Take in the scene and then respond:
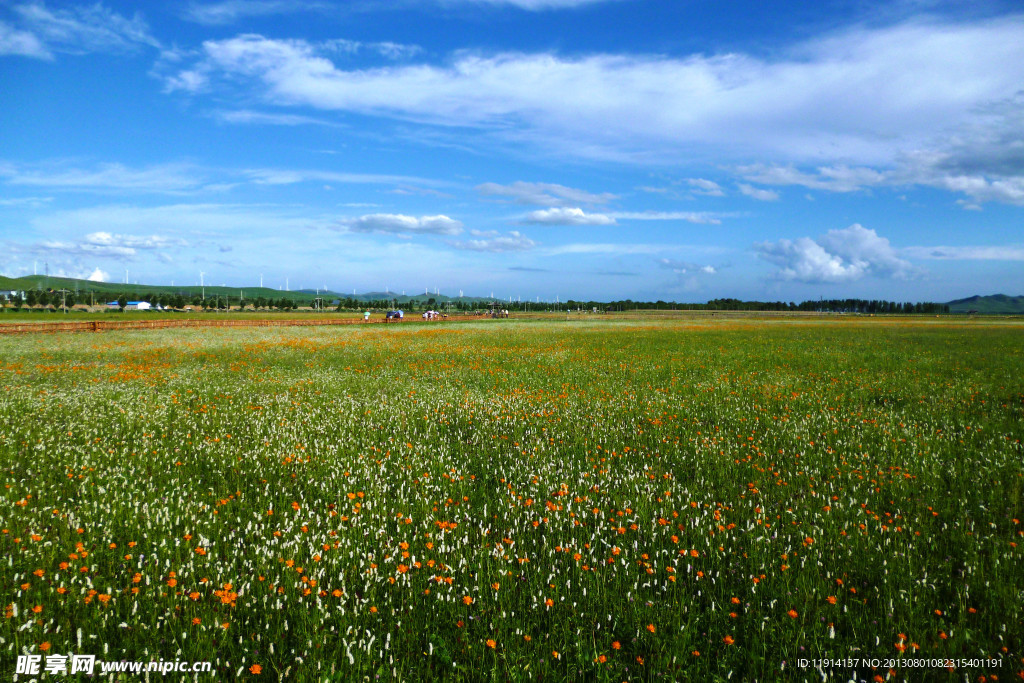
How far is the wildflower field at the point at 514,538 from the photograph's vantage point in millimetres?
4324

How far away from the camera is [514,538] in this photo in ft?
20.8

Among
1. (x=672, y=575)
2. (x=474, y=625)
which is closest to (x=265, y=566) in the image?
(x=474, y=625)

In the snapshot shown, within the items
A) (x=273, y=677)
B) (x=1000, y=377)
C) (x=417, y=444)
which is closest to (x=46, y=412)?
(x=417, y=444)

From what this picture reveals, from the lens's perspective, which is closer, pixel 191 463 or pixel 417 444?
pixel 191 463

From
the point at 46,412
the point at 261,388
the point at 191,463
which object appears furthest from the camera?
the point at 261,388

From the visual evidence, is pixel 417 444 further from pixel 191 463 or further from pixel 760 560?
pixel 760 560

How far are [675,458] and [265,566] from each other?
22.8 feet

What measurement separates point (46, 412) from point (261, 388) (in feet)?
17.4

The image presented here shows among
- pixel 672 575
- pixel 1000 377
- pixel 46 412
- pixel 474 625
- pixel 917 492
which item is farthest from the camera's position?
pixel 1000 377

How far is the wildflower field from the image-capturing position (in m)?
4.32

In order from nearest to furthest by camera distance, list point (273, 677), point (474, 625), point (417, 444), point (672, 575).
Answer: point (273, 677) → point (474, 625) → point (672, 575) → point (417, 444)

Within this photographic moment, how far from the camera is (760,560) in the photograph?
5746 mm

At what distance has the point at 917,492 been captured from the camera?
7973 millimetres

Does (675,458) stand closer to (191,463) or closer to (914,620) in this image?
(914,620)
